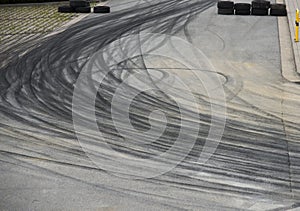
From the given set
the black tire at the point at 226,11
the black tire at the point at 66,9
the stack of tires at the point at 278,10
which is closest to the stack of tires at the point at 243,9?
the black tire at the point at 226,11

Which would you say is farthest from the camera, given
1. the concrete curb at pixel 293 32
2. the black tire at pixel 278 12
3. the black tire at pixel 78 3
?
the black tire at pixel 78 3

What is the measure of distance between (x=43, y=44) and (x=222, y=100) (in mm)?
7903

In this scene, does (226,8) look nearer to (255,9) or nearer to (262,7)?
(255,9)

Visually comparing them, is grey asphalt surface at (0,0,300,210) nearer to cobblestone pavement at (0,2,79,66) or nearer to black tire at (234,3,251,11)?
cobblestone pavement at (0,2,79,66)

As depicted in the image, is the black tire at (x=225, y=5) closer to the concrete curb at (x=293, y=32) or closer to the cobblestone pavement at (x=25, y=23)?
the concrete curb at (x=293, y=32)

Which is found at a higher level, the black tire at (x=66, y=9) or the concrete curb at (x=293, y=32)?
the black tire at (x=66, y=9)

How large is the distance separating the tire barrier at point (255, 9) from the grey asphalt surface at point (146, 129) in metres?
2.86

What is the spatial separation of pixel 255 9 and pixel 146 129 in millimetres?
11656

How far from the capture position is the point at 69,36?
18.3 metres

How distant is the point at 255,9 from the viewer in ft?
67.2

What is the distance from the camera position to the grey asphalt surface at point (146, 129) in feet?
26.8

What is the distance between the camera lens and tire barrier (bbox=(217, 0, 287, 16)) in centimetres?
2030

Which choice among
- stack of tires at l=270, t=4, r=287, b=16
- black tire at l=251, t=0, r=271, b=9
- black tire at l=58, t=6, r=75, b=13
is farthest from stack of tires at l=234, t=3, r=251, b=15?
black tire at l=58, t=6, r=75, b=13

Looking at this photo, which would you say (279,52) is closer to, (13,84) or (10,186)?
(13,84)
